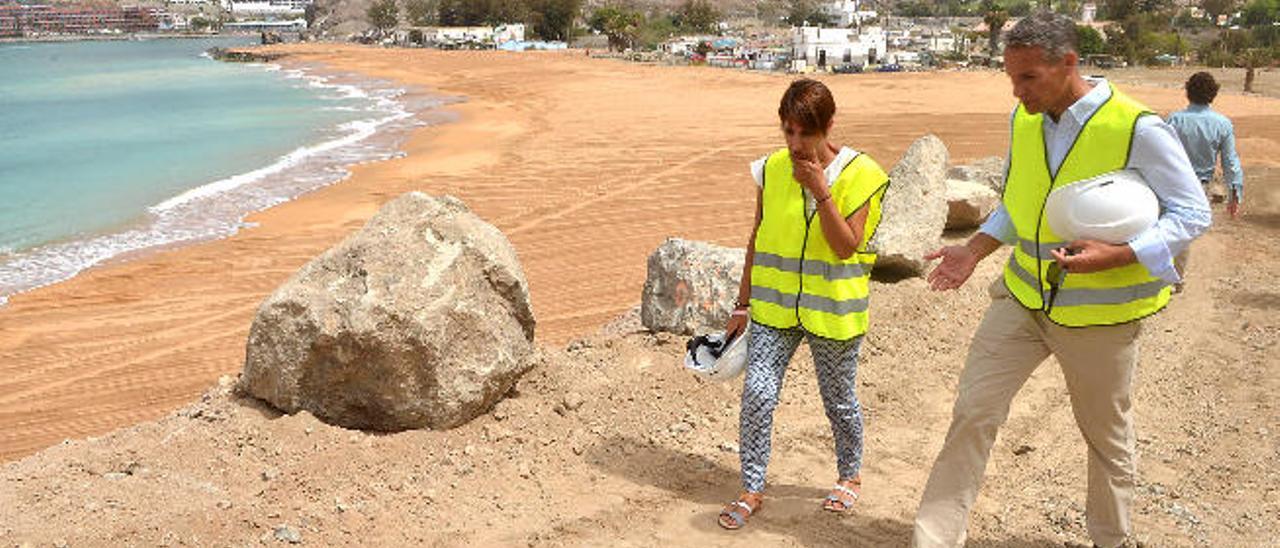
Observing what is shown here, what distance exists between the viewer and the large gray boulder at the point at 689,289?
20.9 feet

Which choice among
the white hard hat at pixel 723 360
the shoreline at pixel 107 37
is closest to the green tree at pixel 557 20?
the white hard hat at pixel 723 360

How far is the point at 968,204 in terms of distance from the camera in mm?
9266

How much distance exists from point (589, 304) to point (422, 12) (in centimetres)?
13441

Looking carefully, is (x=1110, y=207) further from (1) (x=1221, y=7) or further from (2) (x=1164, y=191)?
(1) (x=1221, y=7)

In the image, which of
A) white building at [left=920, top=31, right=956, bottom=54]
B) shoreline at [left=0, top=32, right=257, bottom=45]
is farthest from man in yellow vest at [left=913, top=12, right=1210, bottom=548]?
shoreline at [left=0, top=32, right=257, bottom=45]

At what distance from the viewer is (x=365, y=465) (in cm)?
454

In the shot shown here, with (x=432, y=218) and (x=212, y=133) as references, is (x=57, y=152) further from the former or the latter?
(x=432, y=218)

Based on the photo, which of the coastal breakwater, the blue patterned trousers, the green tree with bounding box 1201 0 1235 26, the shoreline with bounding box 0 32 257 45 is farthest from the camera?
the shoreline with bounding box 0 32 257 45

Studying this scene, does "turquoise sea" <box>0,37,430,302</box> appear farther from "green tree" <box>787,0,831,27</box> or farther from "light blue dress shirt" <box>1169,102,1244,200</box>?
"green tree" <box>787,0,831,27</box>

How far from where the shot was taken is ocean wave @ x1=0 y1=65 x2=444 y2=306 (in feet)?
43.7

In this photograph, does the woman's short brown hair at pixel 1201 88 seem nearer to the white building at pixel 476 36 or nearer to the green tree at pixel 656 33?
the green tree at pixel 656 33

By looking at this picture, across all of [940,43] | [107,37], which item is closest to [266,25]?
[107,37]

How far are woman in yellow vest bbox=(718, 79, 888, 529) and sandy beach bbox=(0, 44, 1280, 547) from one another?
53 centimetres

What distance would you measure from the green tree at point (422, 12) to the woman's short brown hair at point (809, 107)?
129 metres
